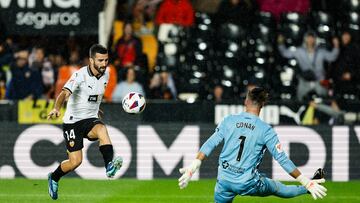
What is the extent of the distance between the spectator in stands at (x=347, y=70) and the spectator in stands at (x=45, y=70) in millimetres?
4909

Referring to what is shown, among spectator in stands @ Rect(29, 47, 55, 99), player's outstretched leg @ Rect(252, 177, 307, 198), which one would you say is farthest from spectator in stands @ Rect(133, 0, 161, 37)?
player's outstretched leg @ Rect(252, 177, 307, 198)

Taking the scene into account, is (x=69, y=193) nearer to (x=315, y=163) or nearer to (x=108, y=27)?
(x=315, y=163)

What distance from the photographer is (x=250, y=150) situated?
9.52m

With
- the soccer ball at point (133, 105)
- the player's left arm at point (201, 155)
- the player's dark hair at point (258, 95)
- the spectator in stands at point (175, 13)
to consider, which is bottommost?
the player's left arm at point (201, 155)

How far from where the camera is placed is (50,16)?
15383 mm

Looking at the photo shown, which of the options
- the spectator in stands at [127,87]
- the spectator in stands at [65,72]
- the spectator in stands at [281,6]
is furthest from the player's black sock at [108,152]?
the spectator in stands at [281,6]

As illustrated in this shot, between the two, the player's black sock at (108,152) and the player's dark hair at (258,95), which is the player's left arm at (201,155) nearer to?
the player's dark hair at (258,95)

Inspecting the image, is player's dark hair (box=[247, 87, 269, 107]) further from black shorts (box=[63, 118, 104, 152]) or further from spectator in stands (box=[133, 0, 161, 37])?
spectator in stands (box=[133, 0, 161, 37])

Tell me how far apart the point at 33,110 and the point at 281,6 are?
5262 mm

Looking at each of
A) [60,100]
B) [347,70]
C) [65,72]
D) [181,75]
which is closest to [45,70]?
[65,72]

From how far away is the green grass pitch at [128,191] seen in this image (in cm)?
1262

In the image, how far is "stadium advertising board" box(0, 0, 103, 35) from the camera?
15281 millimetres

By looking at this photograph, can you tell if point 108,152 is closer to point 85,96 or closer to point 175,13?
point 85,96

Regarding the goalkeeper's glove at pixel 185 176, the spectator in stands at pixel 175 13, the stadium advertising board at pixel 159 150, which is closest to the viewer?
the goalkeeper's glove at pixel 185 176
